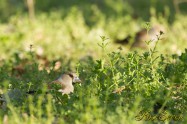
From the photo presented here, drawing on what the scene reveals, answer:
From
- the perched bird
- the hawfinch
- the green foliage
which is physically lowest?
the green foliage

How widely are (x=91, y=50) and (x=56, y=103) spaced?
3.14 meters

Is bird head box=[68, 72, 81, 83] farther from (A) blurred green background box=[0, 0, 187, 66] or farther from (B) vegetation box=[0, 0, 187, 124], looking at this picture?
(A) blurred green background box=[0, 0, 187, 66]

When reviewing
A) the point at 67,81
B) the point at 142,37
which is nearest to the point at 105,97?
the point at 67,81

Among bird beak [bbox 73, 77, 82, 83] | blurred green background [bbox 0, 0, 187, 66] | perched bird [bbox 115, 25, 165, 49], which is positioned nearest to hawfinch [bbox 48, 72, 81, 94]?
bird beak [bbox 73, 77, 82, 83]

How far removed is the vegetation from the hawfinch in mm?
67

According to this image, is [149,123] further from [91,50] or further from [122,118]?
[91,50]

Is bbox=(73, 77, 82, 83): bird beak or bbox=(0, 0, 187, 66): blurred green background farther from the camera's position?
bbox=(0, 0, 187, 66): blurred green background

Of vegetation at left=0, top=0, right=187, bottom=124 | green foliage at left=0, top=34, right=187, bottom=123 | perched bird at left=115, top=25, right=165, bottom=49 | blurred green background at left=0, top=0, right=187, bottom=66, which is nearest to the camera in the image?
green foliage at left=0, top=34, right=187, bottom=123

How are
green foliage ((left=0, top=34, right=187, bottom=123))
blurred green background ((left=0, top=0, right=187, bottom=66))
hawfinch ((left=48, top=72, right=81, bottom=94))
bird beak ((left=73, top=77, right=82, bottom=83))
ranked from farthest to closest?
1. blurred green background ((left=0, top=0, right=187, bottom=66))
2. bird beak ((left=73, top=77, right=82, bottom=83))
3. hawfinch ((left=48, top=72, right=81, bottom=94))
4. green foliage ((left=0, top=34, right=187, bottom=123))

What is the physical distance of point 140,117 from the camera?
10.3 ft

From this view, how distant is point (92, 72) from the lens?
375 centimetres

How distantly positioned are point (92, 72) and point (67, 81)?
0.66 feet

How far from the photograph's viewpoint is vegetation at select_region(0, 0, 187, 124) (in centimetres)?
297

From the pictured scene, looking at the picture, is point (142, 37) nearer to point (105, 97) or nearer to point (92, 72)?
point (92, 72)
